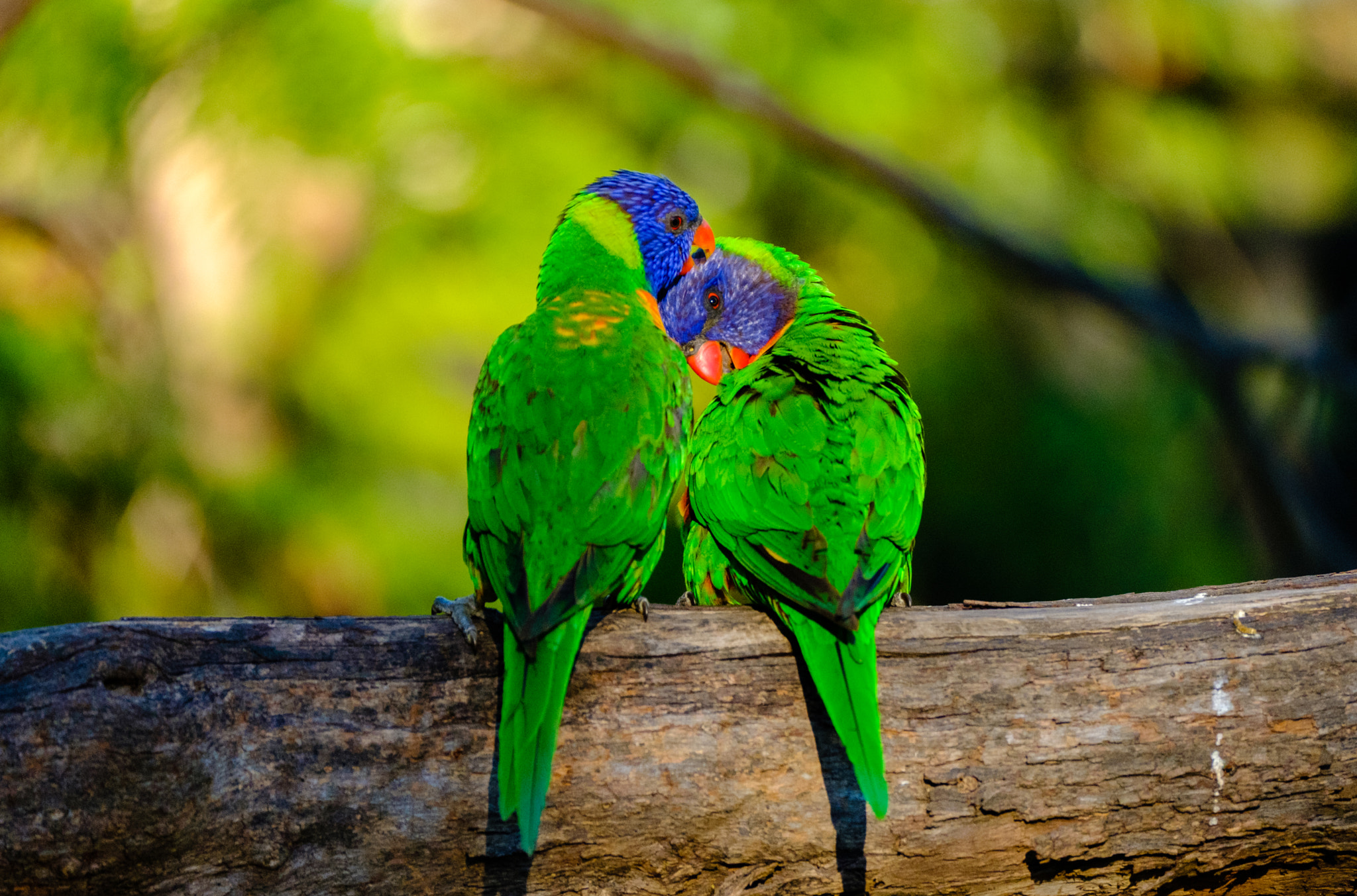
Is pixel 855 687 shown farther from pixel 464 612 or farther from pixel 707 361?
pixel 707 361

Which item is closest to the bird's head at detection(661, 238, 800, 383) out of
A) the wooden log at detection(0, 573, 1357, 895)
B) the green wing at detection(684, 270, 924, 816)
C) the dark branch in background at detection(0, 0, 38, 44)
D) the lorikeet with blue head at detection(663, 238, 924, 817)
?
the lorikeet with blue head at detection(663, 238, 924, 817)

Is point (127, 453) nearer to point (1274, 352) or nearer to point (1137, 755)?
point (1137, 755)

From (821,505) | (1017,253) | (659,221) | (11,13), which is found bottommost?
(821,505)

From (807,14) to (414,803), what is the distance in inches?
158

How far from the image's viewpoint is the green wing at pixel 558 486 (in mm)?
1518

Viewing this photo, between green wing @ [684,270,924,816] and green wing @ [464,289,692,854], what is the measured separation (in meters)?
0.14

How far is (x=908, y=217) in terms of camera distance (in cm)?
436

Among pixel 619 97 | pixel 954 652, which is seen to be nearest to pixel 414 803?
pixel 954 652

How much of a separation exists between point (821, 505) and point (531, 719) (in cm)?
73

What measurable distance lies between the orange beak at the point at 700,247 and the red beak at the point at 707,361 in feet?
0.79

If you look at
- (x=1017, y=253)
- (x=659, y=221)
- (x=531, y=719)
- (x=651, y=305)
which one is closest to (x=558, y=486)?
(x=531, y=719)

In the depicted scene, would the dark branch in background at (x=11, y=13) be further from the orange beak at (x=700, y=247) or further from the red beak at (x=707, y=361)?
the red beak at (x=707, y=361)

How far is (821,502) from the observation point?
74.7 inches

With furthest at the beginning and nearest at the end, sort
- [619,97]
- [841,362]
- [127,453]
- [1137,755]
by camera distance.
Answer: [619,97] < [127,453] < [841,362] < [1137,755]
